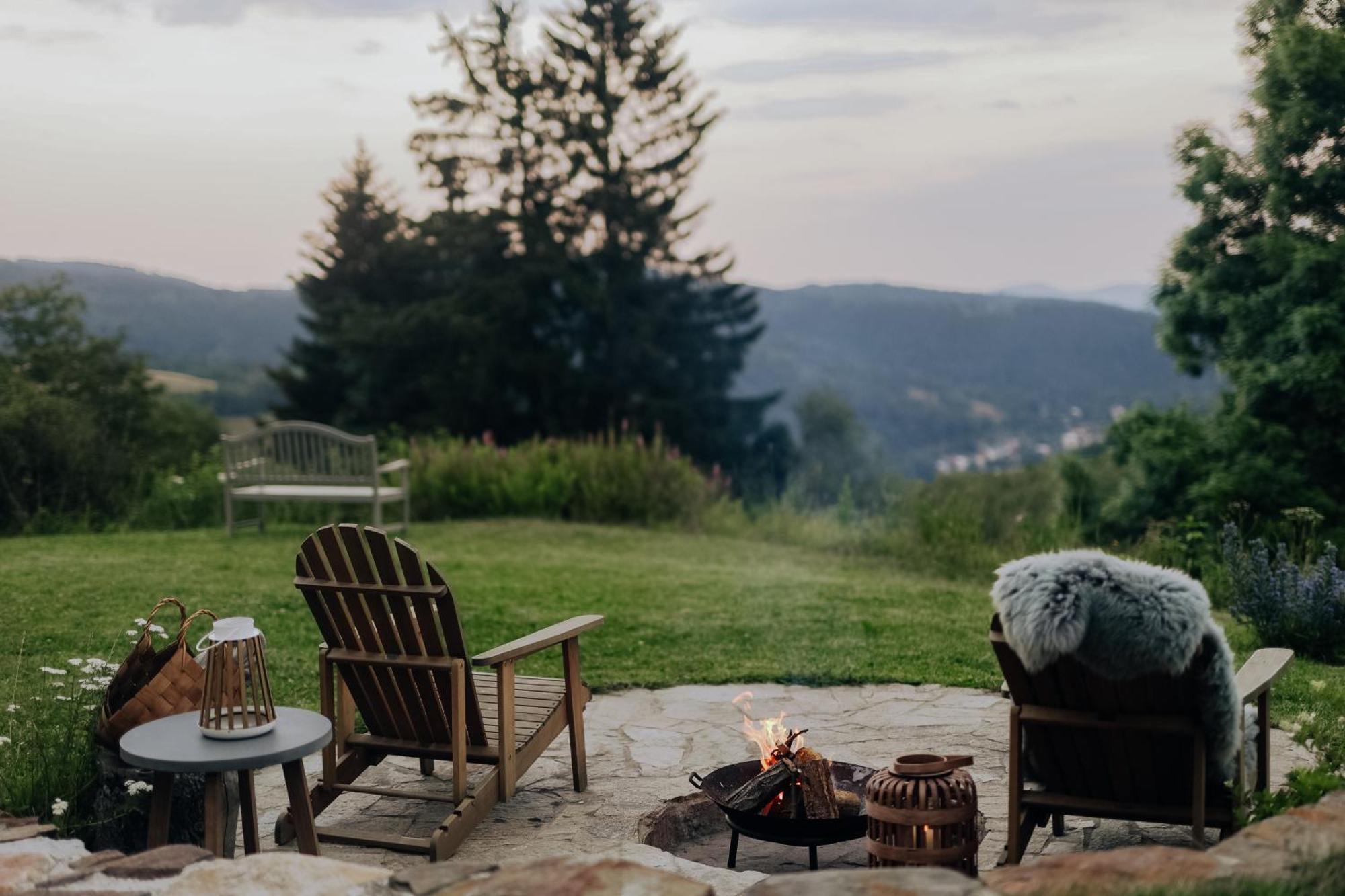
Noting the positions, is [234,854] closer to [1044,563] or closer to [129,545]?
[1044,563]

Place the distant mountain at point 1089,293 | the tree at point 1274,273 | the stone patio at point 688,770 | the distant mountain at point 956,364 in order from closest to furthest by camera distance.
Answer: the stone patio at point 688,770 < the tree at point 1274,273 < the distant mountain at point 956,364 < the distant mountain at point 1089,293

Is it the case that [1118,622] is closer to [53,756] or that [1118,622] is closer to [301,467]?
[53,756]

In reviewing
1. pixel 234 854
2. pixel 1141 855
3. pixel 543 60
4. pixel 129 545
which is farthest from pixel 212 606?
pixel 543 60

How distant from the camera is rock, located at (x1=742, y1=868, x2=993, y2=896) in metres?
2.07

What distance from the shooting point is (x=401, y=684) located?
345 centimetres

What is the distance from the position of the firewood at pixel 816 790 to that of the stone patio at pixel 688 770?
238mm

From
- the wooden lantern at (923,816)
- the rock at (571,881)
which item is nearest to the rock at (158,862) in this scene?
the rock at (571,881)

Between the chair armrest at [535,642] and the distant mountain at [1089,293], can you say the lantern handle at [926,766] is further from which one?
the distant mountain at [1089,293]

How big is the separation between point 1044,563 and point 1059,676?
1.15 feet

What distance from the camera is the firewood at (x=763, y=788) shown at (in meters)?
3.32

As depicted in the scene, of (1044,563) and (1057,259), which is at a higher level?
(1057,259)

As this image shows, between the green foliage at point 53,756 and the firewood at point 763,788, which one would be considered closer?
the green foliage at point 53,756

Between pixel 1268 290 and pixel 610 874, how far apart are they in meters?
10.7

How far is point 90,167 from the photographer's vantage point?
18.0m
